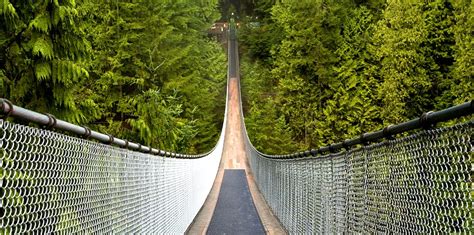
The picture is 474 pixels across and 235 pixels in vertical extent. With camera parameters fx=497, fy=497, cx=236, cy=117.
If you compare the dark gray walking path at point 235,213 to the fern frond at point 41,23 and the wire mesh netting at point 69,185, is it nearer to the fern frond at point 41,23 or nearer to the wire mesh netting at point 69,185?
the wire mesh netting at point 69,185

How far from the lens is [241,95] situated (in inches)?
2094

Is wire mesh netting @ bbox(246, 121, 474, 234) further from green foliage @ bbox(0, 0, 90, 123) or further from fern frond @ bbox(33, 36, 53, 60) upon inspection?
fern frond @ bbox(33, 36, 53, 60)

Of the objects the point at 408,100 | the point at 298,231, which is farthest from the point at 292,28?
the point at 298,231

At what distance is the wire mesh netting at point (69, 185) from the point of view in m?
1.83

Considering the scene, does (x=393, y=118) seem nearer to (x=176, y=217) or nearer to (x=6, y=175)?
(x=176, y=217)

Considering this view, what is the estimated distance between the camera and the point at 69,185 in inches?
95.6

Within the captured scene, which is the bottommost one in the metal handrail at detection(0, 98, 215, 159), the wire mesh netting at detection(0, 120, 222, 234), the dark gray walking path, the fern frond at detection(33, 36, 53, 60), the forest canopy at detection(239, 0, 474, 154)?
the dark gray walking path

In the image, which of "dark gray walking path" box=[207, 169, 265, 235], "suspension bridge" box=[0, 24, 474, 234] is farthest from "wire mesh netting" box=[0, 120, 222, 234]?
"dark gray walking path" box=[207, 169, 265, 235]

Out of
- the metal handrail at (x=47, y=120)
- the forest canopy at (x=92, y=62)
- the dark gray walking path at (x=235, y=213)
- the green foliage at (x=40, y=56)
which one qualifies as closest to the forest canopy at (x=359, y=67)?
the forest canopy at (x=92, y=62)

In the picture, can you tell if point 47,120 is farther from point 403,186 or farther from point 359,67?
point 359,67

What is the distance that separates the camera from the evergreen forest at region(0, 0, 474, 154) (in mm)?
Answer: 5109

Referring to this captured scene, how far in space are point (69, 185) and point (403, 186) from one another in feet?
5.32

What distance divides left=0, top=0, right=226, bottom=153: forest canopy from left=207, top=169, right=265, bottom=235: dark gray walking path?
1914mm

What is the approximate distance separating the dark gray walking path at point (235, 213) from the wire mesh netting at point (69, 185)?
4.11 meters
